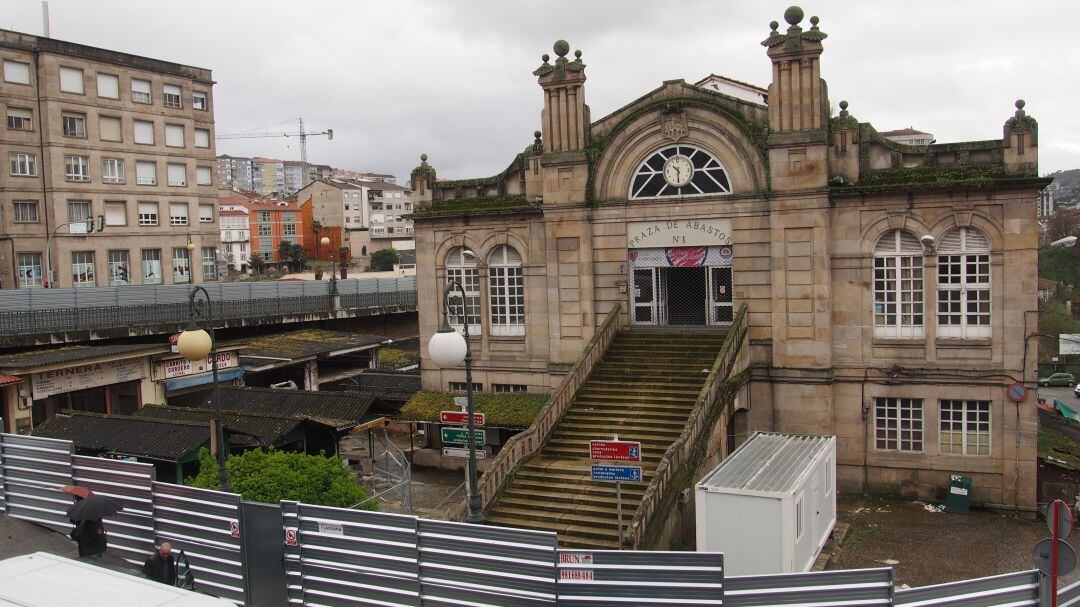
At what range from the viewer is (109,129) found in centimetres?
5019

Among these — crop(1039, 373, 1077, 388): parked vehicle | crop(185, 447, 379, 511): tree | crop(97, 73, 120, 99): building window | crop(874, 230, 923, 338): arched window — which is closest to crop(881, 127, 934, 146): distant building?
crop(1039, 373, 1077, 388): parked vehicle

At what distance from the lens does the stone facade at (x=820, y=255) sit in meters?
22.6

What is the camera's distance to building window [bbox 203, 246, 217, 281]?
56969 mm

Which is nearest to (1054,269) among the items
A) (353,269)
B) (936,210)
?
(936,210)

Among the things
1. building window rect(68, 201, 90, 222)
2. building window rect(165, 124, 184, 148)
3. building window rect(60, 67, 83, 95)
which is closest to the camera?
building window rect(60, 67, 83, 95)

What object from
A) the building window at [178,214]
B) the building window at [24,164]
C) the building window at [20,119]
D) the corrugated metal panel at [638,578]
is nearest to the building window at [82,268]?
the building window at [24,164]

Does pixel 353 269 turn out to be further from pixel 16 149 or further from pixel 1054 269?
pixel 1054 269

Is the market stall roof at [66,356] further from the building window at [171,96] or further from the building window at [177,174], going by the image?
the building window at [171,96]

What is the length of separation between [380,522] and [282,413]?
15810 millimetres

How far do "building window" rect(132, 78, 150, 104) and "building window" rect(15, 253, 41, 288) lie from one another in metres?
10.9

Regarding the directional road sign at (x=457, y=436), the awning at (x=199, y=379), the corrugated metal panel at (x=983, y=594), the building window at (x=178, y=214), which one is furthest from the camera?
the building window at (x=178, y=214)

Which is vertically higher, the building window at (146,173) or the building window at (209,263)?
the building window at (146,173)

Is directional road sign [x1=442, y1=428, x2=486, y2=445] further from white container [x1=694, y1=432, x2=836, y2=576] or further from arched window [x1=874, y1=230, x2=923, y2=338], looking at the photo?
arched window [x1=874, y1=230, x2=923, y2=338]

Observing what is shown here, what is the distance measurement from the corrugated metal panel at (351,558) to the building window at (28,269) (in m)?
44.1
